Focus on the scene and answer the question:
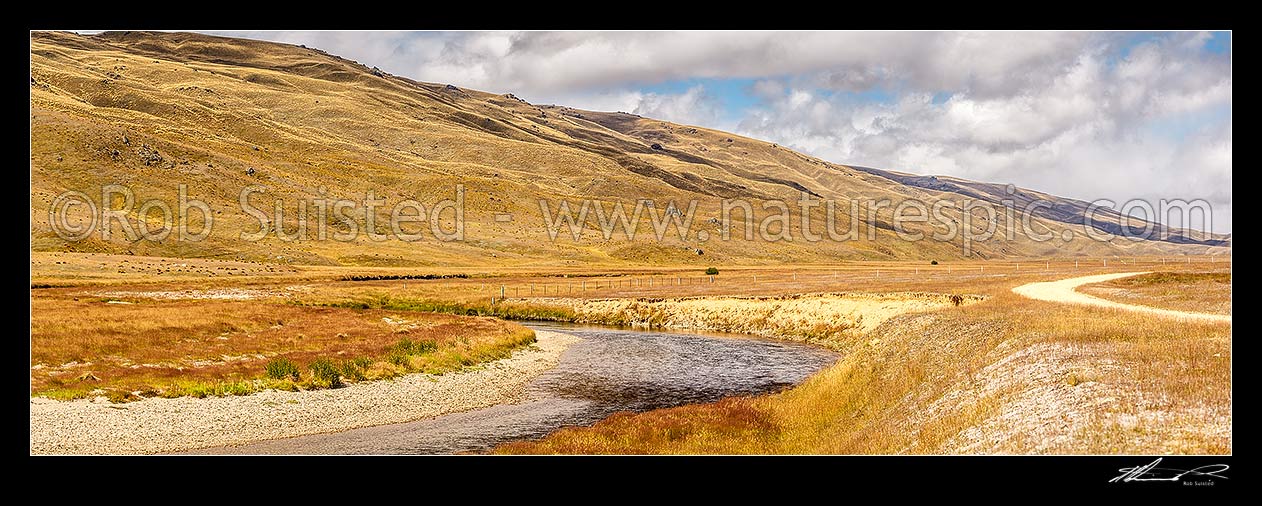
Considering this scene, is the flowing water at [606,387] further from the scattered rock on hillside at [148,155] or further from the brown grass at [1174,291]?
the scattered rock on hillside at [148,155]

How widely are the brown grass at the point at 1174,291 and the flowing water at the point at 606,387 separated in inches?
679

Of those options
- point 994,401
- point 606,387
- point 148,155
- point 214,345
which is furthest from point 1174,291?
point 148,155

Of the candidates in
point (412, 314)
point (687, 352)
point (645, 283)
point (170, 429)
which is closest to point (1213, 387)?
point (170, 429)

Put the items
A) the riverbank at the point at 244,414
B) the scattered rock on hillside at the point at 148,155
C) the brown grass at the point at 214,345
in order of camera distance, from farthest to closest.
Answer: the scattered rock on hillside at the point at 148,155
the brown grass at the point at 214,345
the riverbank at the point at 244,414
